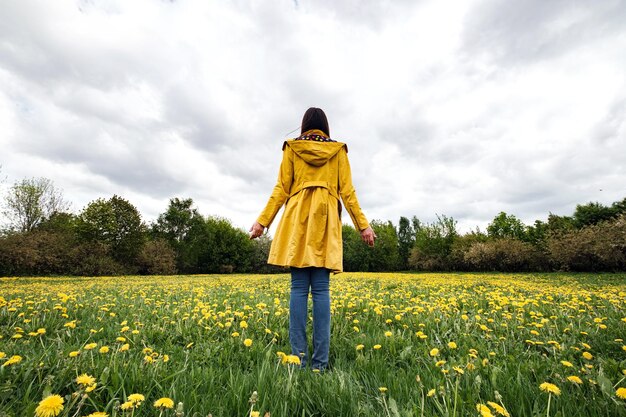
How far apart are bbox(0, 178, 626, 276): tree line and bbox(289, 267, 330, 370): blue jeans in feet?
88.7

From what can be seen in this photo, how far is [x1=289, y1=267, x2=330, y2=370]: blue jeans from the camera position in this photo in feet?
8.61

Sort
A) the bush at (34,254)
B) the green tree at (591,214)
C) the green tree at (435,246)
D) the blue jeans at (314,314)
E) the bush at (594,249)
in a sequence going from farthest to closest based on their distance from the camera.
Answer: the green tree at (435,246) → the green tree at (591,214) → the bush at (34,254) → the bush at (594,249) → the blue jeans at (314,314)

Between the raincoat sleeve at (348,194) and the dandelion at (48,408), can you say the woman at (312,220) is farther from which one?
the dandelion at (48,408)

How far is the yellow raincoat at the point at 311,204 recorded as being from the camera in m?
2.78

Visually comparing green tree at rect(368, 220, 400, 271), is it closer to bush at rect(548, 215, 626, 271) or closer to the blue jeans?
bush at rect(548, 215, 626, 271)

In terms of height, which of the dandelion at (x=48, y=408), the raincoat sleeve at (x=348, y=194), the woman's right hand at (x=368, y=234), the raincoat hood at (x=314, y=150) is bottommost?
the dandelion at (x=48, y=408)

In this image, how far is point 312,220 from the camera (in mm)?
2812

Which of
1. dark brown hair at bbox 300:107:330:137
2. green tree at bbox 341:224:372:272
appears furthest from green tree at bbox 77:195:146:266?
dark brown hair at bbox 300:107:330:137

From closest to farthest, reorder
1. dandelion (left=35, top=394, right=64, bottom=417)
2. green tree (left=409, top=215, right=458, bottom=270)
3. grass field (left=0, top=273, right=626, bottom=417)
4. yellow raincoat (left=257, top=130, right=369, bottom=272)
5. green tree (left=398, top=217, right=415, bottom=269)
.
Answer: dandelion (left=35, top=394, right=64, bottom=417)
grass field (left=0, top=273, right=626, bottom=417)
yellow raincoat (left=257, top=130, right=369, bottom=272)
green tree (left=409, top=215, right=458, bottom=270)
green tree (left=398, top=217, right=415, bottom=269)

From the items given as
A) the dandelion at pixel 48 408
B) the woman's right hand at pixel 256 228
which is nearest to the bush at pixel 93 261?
the woman's right hand at pixel 256 228

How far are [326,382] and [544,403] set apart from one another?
123 cm

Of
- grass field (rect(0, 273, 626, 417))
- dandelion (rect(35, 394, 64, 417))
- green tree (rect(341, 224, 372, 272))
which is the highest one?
green tree (rect(341, 224, 372, 272))

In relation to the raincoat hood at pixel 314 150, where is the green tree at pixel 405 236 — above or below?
above

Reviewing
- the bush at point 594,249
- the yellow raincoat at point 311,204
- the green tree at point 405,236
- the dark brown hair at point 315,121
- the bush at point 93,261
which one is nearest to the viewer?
the yellow raincoat at point 311,204
